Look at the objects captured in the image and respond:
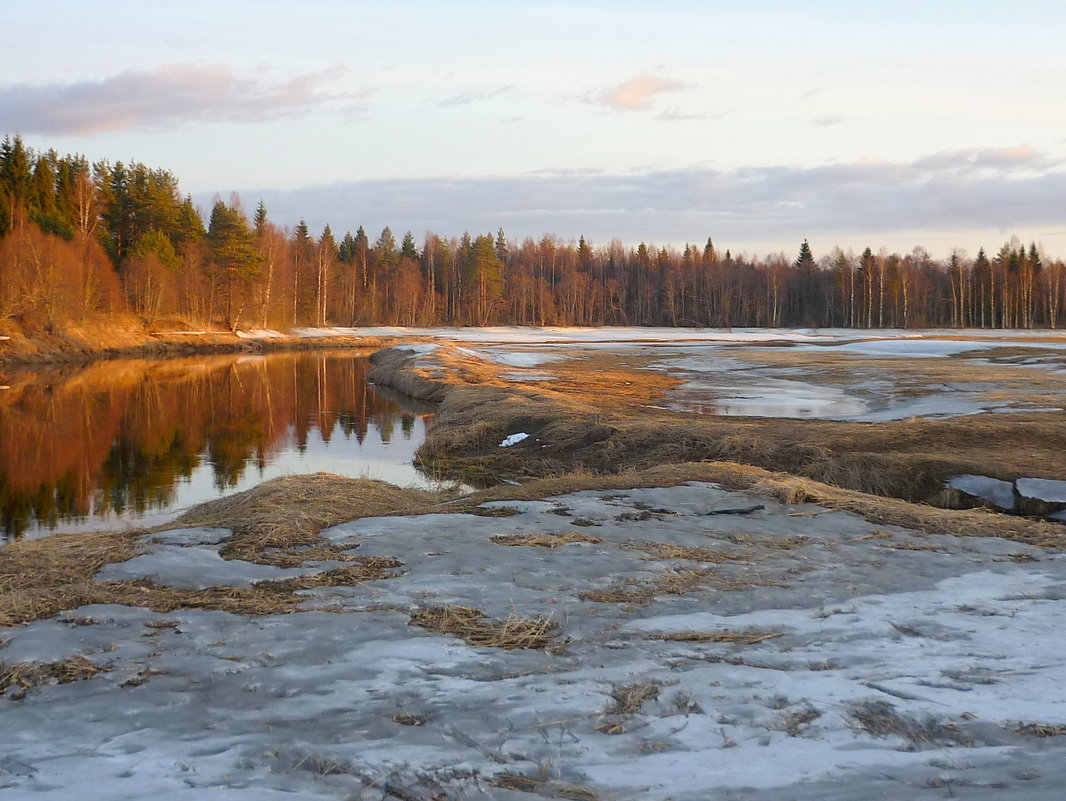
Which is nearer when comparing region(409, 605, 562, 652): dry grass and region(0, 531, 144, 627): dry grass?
region(409, 605, 562, 652): dry grass

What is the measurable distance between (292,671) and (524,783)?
1887mm

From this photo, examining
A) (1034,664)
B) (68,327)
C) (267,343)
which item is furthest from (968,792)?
(267,343)

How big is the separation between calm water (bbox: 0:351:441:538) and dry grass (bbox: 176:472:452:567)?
2563 millimetres

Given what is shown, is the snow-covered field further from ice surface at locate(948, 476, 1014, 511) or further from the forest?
the forest

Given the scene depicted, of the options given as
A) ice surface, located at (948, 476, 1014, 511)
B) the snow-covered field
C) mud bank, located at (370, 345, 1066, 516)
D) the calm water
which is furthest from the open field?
the snow-covered field

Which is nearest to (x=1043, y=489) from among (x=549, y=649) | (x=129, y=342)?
(x=549, y=649)

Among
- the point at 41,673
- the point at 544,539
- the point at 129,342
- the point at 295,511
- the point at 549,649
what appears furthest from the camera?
the point at 129,342

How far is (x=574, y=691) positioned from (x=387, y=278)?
340ft

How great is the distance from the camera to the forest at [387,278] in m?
59.3

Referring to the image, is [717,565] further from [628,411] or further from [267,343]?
[267,343]

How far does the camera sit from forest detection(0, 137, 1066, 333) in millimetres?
59344

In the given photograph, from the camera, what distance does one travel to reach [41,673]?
510 cm

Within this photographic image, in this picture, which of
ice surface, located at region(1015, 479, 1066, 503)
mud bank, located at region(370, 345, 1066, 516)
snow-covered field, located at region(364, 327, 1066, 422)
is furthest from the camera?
snow-covered field, located at region(364, 327, 1066, 422)

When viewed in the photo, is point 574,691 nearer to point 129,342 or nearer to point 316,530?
point 316,530
